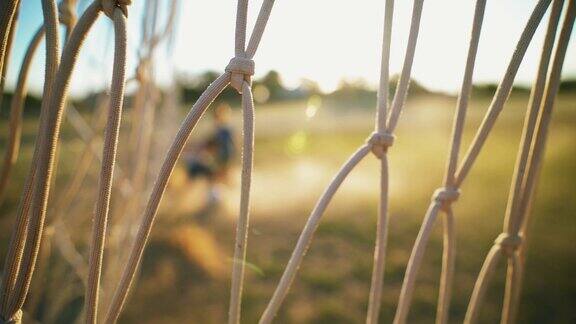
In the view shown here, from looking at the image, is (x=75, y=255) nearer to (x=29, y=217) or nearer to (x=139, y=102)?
(x=139, y=102)

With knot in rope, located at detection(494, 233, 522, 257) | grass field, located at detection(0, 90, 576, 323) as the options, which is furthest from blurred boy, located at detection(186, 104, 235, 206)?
knot in rope, located at detection(494, 233, 522, 257)

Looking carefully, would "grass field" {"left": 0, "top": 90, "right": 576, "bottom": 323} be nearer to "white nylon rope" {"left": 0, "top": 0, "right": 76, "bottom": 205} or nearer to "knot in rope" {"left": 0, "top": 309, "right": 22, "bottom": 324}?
"white nylon rope" {"left": 0, "top": 0, "right": 76, "bottom": 205}

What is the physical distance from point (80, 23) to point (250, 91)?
0.12 meters

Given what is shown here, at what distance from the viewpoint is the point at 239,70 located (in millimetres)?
311

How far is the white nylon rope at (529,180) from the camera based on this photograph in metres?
0.34

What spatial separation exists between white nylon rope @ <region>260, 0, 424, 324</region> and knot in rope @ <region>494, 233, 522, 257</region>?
107mm

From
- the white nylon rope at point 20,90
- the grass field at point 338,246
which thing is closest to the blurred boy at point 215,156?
the grass field at point 338,246

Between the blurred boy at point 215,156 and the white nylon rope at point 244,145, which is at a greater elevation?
the white nylon rope at point 244,145

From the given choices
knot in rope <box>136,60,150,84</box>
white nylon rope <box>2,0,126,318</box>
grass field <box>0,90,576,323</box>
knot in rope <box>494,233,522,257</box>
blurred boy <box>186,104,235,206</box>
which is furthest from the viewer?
blurred boy <box>186,104,235,206</box>

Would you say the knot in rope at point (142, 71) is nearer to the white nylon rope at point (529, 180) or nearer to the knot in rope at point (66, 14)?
the knot in rope at point (66, 14)

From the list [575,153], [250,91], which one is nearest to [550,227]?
[250,91]

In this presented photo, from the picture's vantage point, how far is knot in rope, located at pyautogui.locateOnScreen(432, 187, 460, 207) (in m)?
0.37

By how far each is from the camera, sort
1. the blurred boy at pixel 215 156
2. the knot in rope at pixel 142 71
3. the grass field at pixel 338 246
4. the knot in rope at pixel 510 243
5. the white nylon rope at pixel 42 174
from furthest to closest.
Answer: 1. the blurred boy at pixel 215 156
2. the grass field at pixel 338 246
3. the knot in rope at pixel 142 71
4. the knot in rope at pixel 510 243
5. the white nylon rope at pixel 42 174

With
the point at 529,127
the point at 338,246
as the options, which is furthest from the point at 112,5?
the point at 338,246
